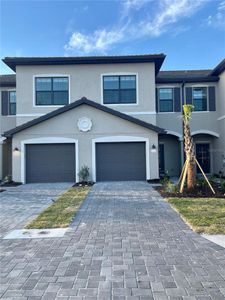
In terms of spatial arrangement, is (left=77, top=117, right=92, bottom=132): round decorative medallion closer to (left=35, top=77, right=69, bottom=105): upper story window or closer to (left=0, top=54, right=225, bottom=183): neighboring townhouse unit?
(left=0, top=54, right=225, bottom=183): neighboring townhouse unit

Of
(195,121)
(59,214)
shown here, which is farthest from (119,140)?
(59,214)

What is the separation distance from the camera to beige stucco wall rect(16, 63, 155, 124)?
19062 millimetres

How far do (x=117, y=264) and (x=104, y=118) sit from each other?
13472mm

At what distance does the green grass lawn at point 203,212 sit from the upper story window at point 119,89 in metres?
9.77

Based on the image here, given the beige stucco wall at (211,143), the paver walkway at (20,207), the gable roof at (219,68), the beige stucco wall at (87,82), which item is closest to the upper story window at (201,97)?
the gable roof at (219,68)

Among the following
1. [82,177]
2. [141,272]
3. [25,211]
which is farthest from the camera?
[82,177]

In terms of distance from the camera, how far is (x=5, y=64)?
19.5m

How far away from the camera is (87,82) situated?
19.2 m

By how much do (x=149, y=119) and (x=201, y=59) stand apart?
8856 millimetres

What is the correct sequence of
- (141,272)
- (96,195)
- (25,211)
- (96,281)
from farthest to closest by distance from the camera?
(96,195)
(25,211)
(141,272)
(96,281)

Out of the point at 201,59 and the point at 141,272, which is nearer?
the point at 141,272

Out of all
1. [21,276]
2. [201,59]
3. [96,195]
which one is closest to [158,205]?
[96,195]

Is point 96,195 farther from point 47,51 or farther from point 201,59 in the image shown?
point 201,59

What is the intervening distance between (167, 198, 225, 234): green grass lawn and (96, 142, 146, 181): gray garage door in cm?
699
